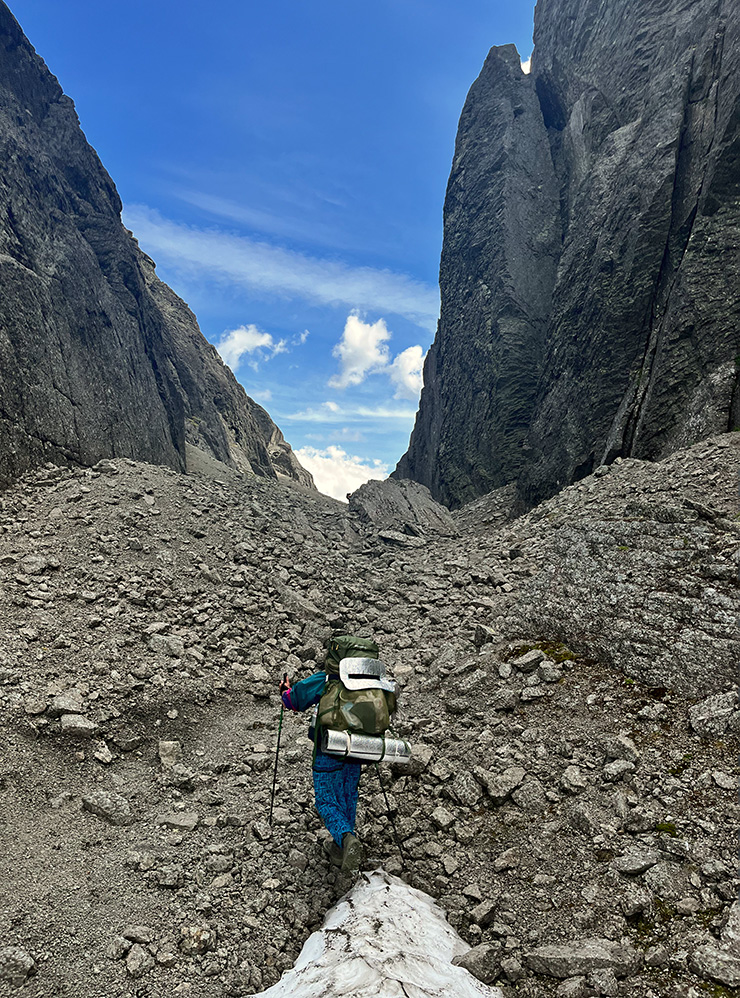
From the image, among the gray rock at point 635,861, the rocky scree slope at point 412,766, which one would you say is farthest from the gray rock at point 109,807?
the gray rock at point 635,861

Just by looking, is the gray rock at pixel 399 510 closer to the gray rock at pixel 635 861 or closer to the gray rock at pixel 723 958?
the gray rock at pixel 635 861

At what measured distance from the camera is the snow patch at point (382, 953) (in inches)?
139

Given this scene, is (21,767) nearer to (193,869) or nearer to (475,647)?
(193,869)

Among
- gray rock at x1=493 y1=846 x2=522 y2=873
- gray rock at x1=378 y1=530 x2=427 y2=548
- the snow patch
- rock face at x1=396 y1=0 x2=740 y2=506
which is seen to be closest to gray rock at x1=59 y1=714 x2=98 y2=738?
the snow patch

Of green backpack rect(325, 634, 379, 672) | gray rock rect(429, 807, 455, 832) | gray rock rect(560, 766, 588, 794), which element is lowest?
gray rock rect(429, 807, 455, 832)

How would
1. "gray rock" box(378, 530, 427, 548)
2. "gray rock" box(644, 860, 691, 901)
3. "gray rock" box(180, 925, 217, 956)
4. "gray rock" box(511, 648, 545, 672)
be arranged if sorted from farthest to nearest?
"gray rock" box(378, 530, 427, 548) → "gray rock" box(511, 648, 545, 672) → "gray rock" box(180, 925, 217, 956) → "gray rock" box(644, 860, 691, 901)

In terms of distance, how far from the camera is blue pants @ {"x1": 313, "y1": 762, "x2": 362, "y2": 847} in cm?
565

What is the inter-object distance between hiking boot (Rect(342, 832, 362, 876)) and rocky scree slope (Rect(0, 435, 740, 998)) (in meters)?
0.54

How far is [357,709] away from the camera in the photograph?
5.52 metres

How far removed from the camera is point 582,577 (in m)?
9.86

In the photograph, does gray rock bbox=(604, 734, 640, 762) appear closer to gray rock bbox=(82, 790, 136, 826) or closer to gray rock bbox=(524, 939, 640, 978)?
gray rock bbox=(524, 939, 640, 978)

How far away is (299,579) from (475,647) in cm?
635

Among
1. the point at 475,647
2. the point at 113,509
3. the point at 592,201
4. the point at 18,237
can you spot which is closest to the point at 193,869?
the point at 475,647

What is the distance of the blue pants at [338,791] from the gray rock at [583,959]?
2.31m
